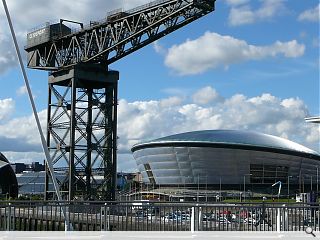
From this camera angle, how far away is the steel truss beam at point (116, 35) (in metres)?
60.2

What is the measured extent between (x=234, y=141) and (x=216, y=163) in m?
7.35

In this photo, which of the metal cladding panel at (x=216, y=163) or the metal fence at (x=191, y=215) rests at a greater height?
the metal cladding panel at (x=216, y=163)

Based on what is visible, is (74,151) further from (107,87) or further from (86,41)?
(86,41)

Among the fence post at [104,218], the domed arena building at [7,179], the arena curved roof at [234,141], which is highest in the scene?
the arena curved roof at [234,141]

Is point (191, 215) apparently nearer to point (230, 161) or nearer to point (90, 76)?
point (90, 76)

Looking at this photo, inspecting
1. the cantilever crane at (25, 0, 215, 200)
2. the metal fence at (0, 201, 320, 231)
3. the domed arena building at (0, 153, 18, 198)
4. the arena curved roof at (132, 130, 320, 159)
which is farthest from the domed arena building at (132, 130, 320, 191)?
the metal fence at (0, 201, 320, 231)

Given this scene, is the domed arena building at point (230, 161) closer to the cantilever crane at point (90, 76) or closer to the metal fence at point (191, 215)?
the cantilever crane at point (90, 76)

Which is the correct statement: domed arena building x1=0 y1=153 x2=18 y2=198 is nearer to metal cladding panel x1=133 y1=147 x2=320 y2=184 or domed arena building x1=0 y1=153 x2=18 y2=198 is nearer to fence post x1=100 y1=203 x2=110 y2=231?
metal cladding panel x1=133 y1=147 x2=320 y2=184

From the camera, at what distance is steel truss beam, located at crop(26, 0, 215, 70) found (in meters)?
60.2

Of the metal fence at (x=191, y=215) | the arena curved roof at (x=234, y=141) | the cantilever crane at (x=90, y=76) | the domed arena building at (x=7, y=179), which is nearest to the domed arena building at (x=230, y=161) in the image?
the arena curved roof at (x=234, y=141)

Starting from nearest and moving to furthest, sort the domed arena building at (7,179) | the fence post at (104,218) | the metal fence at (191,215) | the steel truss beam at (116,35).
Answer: the metal fence at (191,215)
the fence post at (104,218)
the steel truss beam at (116,35)
the domed arena building at (7,179)

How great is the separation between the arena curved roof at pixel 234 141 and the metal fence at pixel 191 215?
124 m

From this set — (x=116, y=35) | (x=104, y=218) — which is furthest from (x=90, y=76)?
(x=104, y=218)

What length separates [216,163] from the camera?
14600 cm
